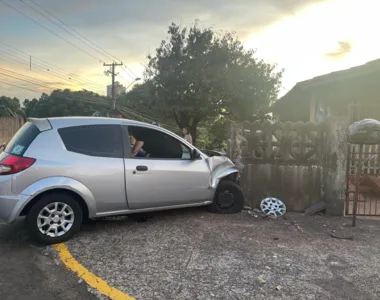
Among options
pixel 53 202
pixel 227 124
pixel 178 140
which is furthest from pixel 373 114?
pixel 53 202

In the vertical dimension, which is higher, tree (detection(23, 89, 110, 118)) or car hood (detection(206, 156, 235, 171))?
tree (detection(23, 89, 110, 118))

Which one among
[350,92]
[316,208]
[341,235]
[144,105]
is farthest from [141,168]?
[144,105]

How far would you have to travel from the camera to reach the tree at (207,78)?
855 inches

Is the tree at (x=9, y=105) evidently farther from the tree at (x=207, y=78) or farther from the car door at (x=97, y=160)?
the car door at (x=97, y=160)

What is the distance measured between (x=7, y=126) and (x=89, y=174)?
12724 mm

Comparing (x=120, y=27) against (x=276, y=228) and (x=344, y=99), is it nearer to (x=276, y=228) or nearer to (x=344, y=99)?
(x=344, y=99)

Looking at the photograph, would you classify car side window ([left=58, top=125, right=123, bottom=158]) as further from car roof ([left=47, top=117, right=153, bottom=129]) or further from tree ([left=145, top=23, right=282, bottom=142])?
tree ([left=145, top=23, right=282, bottom=142])

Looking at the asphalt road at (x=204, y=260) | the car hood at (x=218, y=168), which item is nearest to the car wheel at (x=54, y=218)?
the asphalt road at (x=204, y=260)

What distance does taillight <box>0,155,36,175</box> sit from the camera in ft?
13.6

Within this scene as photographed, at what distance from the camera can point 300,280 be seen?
11.5ft

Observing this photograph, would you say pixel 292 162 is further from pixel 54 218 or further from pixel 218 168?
pixel 54 218

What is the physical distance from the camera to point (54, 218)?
170 inches

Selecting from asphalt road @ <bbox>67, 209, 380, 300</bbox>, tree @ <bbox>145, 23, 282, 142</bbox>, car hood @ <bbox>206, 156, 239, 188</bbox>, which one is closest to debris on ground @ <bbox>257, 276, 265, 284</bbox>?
asphalt road @ <bbox>67, 209, 380, 300</bbox>

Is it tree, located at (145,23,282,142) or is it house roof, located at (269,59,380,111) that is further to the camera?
tree, located at (145,23,282,142)
